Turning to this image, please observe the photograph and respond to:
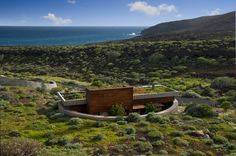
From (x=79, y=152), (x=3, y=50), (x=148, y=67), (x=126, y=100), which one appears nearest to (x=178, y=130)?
(x=126, y=100)

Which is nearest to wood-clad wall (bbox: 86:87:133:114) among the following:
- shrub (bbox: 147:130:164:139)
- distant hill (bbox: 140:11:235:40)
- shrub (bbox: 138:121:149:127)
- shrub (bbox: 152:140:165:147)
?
shrub (bbox: 138:121:149:127)

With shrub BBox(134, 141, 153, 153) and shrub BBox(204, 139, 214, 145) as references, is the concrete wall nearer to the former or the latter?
shrub BBox(134, 141, 153, 153)

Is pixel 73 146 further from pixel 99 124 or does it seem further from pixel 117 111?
pixel 117 111

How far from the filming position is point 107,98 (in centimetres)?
2169

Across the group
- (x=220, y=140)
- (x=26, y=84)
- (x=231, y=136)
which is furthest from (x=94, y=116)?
(x=26, y=84)

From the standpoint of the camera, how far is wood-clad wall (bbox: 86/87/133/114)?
70.1 feet

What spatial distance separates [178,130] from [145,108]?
15.6 feet

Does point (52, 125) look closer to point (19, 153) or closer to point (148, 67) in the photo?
point (19, 153)

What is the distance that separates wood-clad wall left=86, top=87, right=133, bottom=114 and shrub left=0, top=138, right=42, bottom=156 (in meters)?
9.32

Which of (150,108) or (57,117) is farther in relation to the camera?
(150,108)

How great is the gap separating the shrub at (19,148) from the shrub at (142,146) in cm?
491

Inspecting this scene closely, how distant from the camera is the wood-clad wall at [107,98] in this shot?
70.1 feet

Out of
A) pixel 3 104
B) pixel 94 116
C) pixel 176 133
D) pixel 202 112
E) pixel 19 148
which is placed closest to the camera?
pixel 19 148

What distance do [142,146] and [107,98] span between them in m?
7.19
